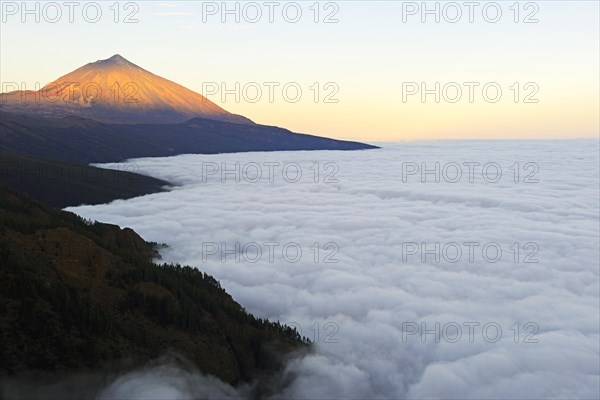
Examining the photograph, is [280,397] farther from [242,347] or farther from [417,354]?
[417,354]

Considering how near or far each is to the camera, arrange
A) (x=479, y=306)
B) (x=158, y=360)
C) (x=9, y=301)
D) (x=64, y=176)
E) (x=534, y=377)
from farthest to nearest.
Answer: (x=64, y=176) → (x=479, y=306) → (x=534, y=377) → (x=158, y=360) → (x=9, y=301)

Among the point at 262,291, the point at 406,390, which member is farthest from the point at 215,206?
the point at 406,390
